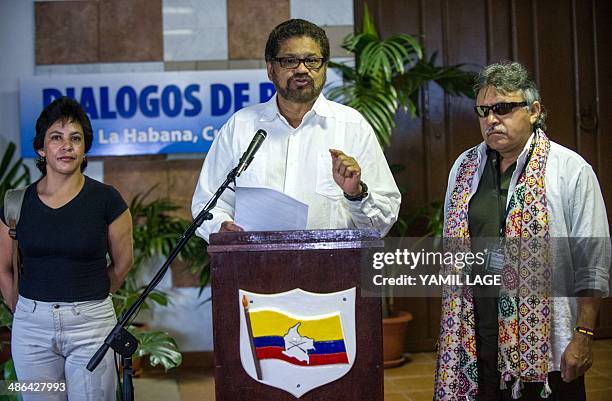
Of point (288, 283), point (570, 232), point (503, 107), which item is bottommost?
point (288, 283)

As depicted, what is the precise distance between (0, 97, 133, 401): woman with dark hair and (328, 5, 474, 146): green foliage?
6.91 ft

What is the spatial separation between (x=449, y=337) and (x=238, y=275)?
76cm

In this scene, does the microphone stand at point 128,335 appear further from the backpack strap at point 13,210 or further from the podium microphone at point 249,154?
the backpack strap at point 13,210

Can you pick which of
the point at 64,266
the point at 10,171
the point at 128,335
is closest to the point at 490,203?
the point at 128,335

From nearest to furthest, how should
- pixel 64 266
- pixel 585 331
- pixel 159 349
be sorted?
pixel 585 331 < pixel 64 266 < pixel 159 349

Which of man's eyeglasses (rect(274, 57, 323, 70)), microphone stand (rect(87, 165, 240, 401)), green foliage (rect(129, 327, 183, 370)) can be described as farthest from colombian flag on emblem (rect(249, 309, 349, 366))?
green foliage (rect(129, 327, 183, 370))

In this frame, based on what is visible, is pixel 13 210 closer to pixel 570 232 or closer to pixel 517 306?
pixel 517 306

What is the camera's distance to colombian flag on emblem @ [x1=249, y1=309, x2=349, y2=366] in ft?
6.06

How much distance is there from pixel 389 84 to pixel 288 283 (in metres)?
2.78

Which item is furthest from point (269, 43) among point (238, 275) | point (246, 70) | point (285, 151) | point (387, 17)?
point (387, 17)

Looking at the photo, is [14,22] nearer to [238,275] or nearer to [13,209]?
[13,209]

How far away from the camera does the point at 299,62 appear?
244cm

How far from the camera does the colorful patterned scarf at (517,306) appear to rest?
2174mm

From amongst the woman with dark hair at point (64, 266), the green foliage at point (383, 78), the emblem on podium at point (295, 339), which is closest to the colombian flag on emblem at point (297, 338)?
the emblem on podium at point (295, 339)
